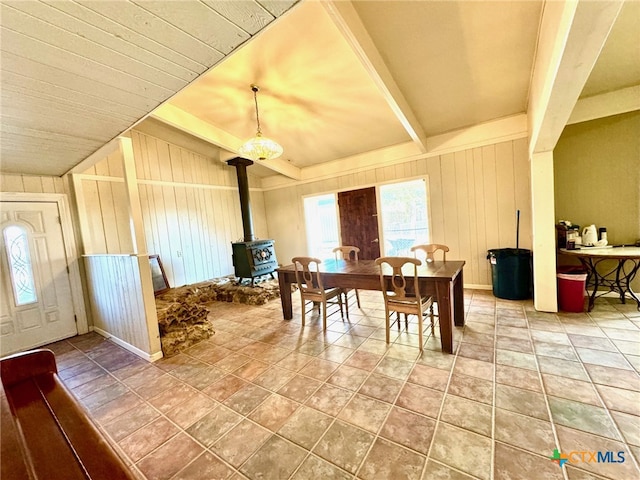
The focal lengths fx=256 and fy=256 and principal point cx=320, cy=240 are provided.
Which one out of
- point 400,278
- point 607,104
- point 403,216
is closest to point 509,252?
point 403,216

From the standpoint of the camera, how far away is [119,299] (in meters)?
3.07

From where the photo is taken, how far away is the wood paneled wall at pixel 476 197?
379 centimetres

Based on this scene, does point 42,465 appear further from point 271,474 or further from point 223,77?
point 223,77

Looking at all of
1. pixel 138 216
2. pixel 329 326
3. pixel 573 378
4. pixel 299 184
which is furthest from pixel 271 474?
pixel 299 184

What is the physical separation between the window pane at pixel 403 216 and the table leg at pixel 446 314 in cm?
240

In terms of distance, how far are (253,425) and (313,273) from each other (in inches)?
68.0

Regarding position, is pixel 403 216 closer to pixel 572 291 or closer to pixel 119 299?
pixel 572 291

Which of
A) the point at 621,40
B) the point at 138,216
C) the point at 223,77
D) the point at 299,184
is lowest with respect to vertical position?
the point at 138,216

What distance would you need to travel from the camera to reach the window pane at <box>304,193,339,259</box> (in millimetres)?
6002

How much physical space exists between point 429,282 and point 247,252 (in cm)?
339

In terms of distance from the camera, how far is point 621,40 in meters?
2.30

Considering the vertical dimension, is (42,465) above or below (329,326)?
above

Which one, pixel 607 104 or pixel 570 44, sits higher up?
pixel 607 104

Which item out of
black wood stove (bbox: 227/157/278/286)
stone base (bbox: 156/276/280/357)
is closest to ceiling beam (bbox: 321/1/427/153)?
black wood stove (bbox: 227/157/278/286)
